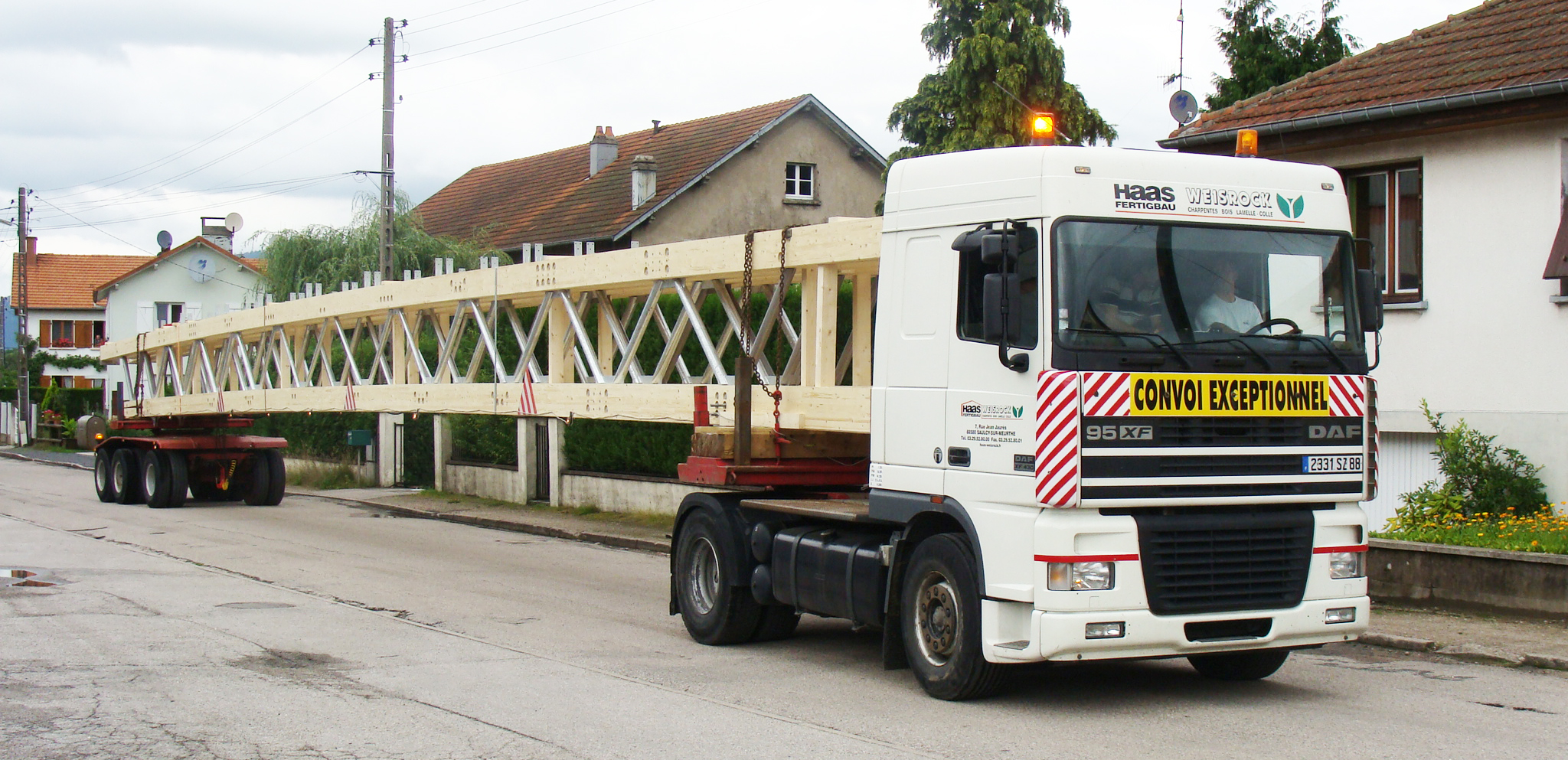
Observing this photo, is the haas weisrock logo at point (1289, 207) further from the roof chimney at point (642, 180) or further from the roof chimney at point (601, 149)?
the roof chimney at point (601, 149)

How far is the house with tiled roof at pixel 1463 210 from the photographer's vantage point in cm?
1269

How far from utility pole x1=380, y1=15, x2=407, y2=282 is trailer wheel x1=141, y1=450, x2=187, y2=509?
4.77 m

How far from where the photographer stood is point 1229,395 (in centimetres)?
770

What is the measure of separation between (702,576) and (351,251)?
2920 centimetres

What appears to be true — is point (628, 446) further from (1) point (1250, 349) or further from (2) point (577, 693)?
(1) point (1250, 349)

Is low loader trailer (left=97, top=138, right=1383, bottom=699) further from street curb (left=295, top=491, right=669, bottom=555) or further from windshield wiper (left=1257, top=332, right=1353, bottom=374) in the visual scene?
street curb (left=295, top=491, right=669, bottom=555)

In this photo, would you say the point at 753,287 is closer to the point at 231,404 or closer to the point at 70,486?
the point at 231,404

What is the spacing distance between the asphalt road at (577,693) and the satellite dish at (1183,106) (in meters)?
6.36

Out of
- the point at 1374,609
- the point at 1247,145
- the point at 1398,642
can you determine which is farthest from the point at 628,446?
the point at 1247,145

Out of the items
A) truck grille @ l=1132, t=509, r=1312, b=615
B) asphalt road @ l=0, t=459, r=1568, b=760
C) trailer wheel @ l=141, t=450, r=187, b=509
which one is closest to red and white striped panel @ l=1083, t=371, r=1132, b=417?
truck grille @ l=1132, t=509, r=1312, b=615

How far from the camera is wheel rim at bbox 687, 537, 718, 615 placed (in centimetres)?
1040

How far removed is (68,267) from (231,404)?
208 feet

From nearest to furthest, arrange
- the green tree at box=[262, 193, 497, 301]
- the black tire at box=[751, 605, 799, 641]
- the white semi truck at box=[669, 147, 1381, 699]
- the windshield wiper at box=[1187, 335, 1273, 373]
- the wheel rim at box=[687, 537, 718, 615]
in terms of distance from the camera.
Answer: the white semi truck at box=[669, 147, 1381, 699]
the windshield wiper at box=[1187, 335, 1273, 373]
the black tire at box=[751, 605, 799, 641]
the wheel rim at box=[687, 537, 718, 615]
the green tree at box=[262, 193, 497, 301]

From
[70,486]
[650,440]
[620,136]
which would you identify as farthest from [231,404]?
[620,136]
